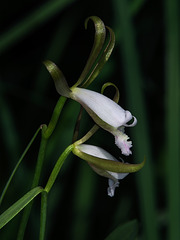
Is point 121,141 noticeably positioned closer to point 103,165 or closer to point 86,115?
point 103,165

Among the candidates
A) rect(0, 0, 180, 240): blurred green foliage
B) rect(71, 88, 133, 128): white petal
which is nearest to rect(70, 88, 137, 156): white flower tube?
rect(71, 88, 133, 128): white petal

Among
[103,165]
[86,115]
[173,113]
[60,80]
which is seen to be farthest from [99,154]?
[86,115]

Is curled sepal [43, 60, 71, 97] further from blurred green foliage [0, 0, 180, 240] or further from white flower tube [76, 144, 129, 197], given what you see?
blurred green foliage [0, 0, 180, 240]

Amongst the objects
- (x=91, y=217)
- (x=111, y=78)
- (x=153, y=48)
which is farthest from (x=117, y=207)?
(x=153, y=48)

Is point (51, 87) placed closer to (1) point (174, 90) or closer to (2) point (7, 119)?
(2) point (7, 119)

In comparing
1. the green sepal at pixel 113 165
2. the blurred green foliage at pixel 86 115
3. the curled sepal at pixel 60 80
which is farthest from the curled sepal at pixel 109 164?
the blurred green foliage at pixel 86 115

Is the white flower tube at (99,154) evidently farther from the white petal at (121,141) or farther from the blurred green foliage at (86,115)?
the blurred green foliage at (86,115)
